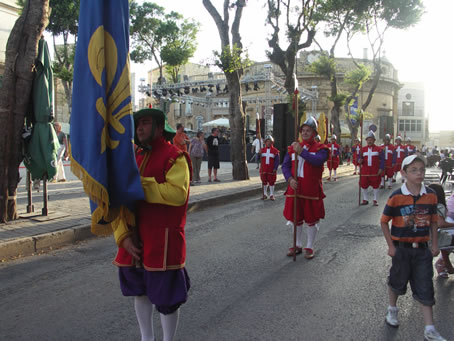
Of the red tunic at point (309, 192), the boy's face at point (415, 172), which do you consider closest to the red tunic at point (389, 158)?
the red tunic at point (309, 192)

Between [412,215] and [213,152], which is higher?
[213,152]

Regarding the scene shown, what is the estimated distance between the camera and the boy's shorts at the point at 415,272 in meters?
3.23

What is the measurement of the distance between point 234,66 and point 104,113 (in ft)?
38.3

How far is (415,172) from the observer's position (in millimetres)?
3297

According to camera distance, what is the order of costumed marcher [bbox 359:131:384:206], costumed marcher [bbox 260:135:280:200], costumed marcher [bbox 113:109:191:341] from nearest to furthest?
1. costumed marcher [bbox 113:109:191:341]
2. costumed marcher [bbox 359:131:384:206]
3. costumed marcher [bbox 260:135:280:200]

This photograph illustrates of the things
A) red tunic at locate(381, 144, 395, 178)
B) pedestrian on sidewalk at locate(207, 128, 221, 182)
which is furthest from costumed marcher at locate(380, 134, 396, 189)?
pedestrian on sidewalk at locate(207, 128, 221, 182)

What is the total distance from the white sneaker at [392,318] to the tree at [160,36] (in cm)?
3934

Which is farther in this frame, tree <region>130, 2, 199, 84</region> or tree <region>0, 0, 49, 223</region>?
tree <region>130, 2, 199, 84</region>

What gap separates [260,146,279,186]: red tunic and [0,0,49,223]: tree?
6.62 meters

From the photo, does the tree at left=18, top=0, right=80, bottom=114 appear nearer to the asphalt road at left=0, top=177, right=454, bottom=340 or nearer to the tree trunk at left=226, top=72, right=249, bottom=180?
the tree trunk at left=226, top=72, right=249, bottom=180

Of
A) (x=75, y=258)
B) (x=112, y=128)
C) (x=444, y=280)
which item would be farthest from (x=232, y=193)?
(x=112, y=128)

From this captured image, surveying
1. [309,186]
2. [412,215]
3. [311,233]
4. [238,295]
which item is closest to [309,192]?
[309,186]

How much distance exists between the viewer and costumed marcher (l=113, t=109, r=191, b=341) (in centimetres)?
238

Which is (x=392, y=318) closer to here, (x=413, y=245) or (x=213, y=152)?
(x=413, y=245)
